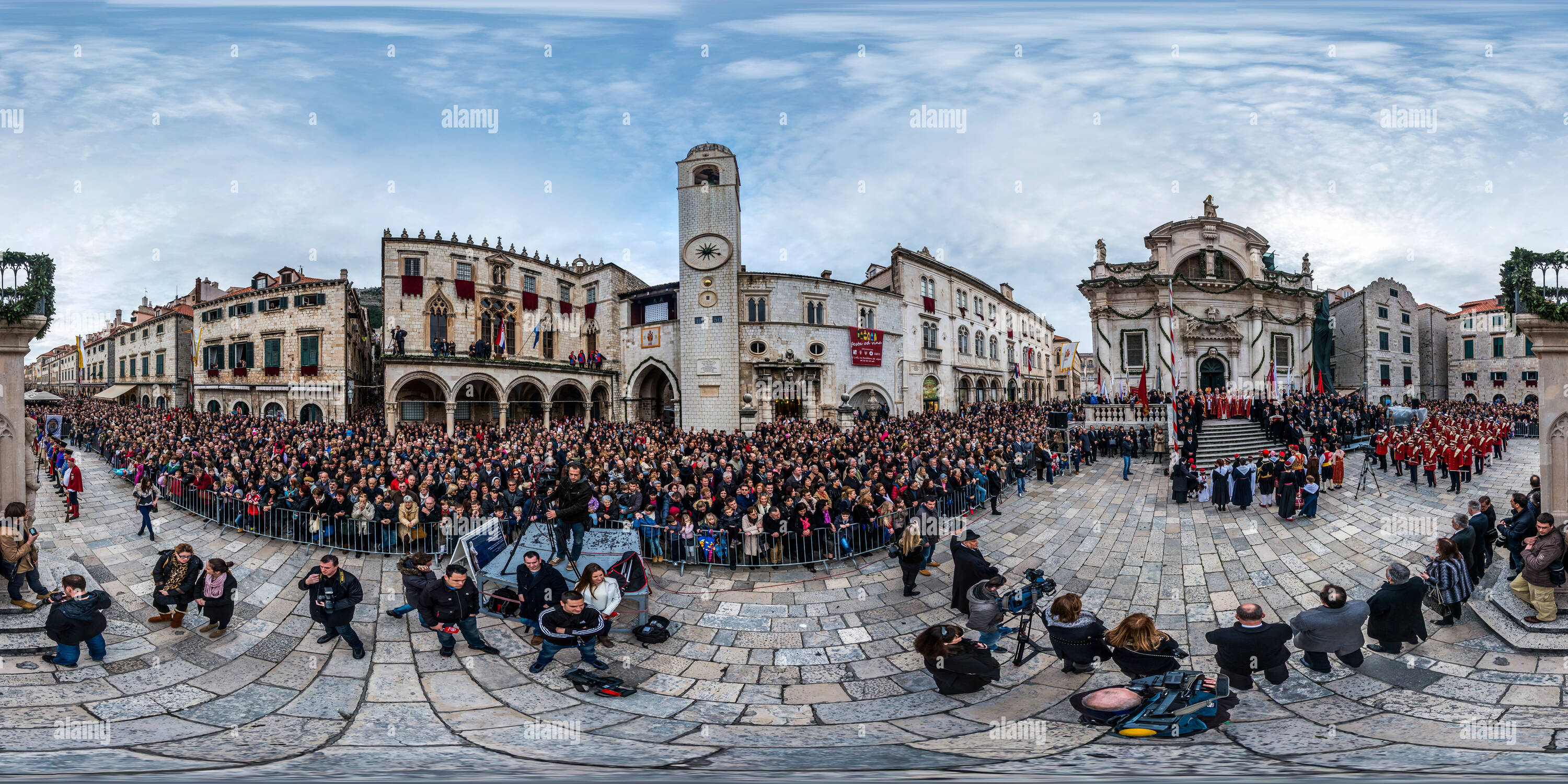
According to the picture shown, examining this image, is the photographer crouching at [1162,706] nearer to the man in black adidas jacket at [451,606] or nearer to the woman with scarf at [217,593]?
the man in black adidas jacket at [451,606]

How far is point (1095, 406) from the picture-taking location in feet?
81.7

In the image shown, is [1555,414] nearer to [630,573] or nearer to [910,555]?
[910,555]

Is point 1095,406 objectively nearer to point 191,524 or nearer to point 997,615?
point 997,615

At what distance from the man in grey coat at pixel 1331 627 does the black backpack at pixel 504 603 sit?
9.28 meters

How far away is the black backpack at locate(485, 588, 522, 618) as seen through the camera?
8602 millimetres

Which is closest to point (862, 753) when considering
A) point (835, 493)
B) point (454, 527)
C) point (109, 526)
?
point (835, 493)

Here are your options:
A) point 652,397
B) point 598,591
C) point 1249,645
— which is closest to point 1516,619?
point 1249,645

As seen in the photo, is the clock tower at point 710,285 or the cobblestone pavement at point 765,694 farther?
the clock tower at point 710,285

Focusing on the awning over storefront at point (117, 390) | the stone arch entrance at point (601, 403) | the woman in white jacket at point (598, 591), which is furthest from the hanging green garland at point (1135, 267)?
the awning over storefront at point (117, 390)

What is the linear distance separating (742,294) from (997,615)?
30.6 meters

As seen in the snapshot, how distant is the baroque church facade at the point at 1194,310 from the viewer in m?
32.8

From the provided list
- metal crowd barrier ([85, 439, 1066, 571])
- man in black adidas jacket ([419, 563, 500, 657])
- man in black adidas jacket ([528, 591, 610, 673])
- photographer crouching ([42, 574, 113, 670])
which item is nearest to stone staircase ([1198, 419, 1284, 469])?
metal crowd barrier ([85, 439, 1066, 571])

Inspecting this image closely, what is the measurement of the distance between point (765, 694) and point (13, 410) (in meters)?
11.4

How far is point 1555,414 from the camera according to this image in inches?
344
